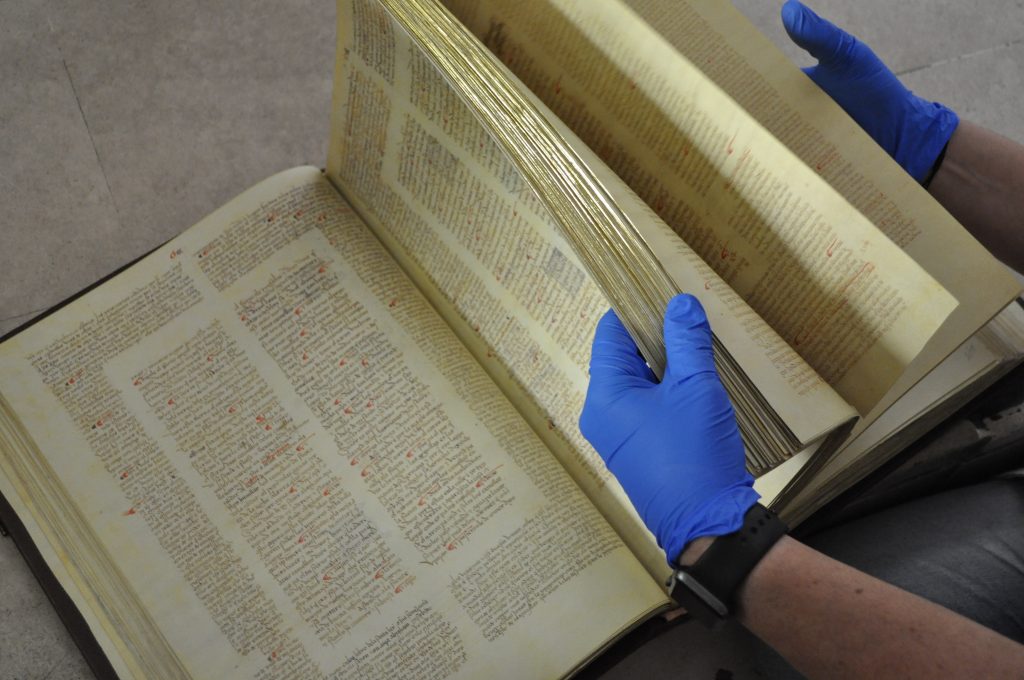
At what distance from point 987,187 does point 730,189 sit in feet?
1.21

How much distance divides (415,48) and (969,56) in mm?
1001

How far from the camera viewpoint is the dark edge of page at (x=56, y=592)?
78cm

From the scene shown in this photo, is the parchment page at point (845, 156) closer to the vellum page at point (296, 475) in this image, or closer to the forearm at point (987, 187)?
the forearm at point (987, 187)

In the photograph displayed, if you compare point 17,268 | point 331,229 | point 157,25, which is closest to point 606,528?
point 331,229

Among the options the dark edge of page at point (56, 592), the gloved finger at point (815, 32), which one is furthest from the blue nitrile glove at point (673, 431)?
the dark edge of page at point (56, 592)

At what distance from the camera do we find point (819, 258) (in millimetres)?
631

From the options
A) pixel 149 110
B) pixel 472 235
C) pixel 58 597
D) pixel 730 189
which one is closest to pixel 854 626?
pixel 730 189

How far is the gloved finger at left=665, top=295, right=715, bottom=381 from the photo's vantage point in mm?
618

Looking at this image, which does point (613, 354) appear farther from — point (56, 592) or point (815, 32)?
point (56, 592)

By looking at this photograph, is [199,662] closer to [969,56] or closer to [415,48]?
[415,48]

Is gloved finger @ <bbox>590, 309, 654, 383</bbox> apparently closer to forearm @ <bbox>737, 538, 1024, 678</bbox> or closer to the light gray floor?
forearm @ <bbox>737, 538, 1024, 678</bbox>

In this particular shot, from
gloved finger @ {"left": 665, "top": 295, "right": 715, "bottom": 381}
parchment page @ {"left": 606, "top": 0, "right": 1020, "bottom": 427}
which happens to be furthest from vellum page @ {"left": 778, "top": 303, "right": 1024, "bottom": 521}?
gloved finger @ {"left": 665, "top": 295, "right": 715, "bottom": 381}

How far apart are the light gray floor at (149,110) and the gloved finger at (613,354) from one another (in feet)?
2.01

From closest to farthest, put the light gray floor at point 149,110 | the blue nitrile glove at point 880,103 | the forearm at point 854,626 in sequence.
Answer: the forearm at point 854,626 < the blue nitrile glove at point 880,103 < the light gray floor at point 149,110
